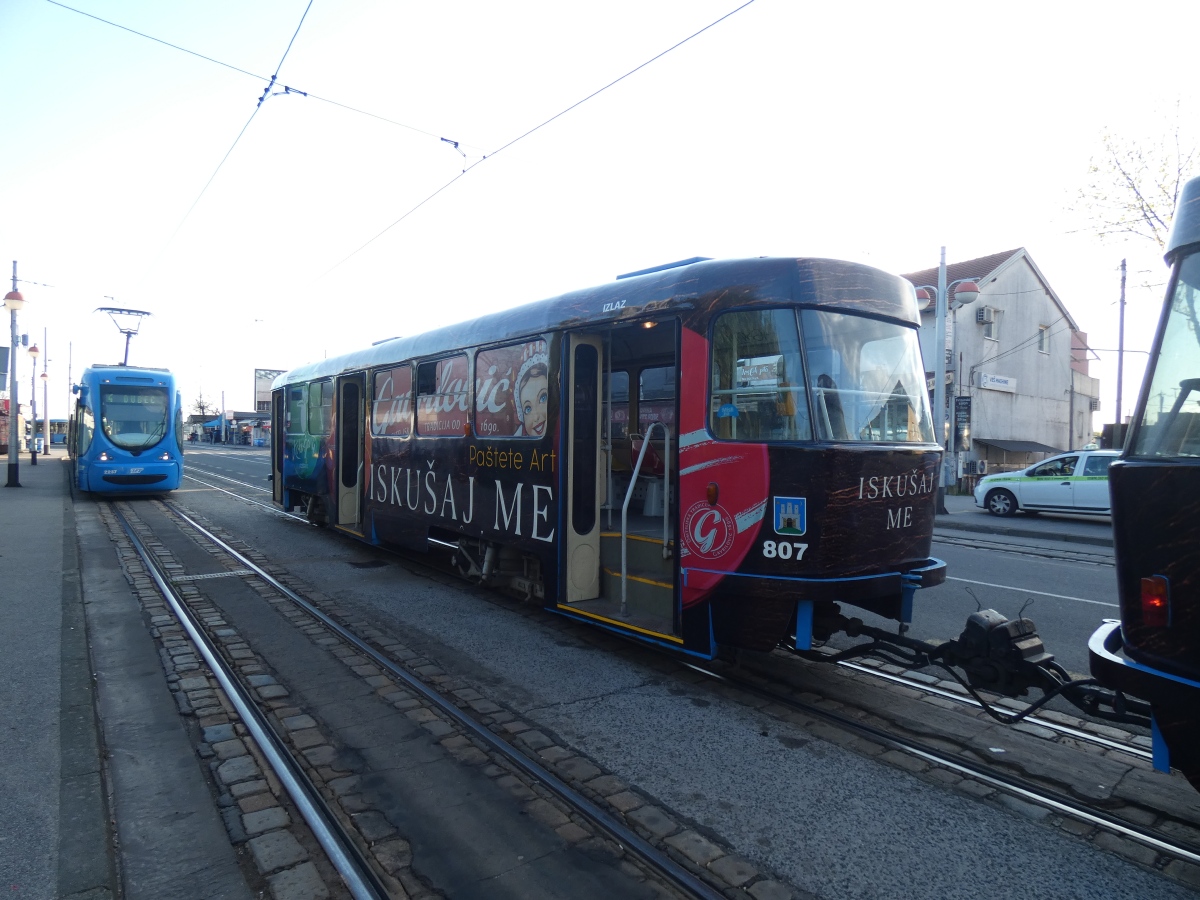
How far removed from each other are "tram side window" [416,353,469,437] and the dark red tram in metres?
0.07

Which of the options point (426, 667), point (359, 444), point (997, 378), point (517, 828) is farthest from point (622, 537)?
point (997, 378)

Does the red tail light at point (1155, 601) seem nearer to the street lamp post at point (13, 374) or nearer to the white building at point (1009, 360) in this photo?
the street lamp post at point (13, 374)

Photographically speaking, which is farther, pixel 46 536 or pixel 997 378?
pixel 997 378

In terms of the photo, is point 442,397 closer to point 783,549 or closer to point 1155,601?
point 783,549

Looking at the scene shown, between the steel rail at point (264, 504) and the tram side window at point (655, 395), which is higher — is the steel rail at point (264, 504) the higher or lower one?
the lower one

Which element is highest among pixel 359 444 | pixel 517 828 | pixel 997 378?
pixel 997 378

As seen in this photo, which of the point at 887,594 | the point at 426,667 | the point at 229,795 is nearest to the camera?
the point at 229,795

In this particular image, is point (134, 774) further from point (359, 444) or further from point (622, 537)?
point (359, 444)

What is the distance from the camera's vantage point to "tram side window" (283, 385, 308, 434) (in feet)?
44.0

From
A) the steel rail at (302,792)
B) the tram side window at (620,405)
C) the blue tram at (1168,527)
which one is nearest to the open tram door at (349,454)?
the tram side window at (620,405)

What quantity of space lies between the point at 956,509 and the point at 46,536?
803 inches

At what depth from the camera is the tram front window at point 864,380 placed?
5039 mm

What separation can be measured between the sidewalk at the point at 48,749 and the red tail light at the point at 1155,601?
4.20 m

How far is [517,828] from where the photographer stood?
358 centimetres
